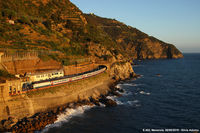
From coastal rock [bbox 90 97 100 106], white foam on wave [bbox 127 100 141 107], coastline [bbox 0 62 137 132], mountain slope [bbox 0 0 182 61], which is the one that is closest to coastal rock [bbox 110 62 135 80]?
mountain slope [bbox 0 0 182 61]

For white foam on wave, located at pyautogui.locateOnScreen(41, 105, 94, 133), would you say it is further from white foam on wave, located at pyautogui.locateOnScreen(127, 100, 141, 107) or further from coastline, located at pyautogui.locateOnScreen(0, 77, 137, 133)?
white foam on wave, located at pyautogui.locateOnScreen(127, 100, 141, 107)

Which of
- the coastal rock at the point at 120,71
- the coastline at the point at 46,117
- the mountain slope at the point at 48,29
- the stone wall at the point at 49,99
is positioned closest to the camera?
the coastline at the point at 46,117

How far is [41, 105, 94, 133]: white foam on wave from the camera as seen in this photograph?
43.1 m

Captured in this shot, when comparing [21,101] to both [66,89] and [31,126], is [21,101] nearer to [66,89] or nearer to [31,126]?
[31,126]

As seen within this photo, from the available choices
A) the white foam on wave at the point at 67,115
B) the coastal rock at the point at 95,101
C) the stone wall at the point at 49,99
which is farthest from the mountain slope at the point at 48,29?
the white foam on wave at the point at 67,115

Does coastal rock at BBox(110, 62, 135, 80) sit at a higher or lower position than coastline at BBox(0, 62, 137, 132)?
higher

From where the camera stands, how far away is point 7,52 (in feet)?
200

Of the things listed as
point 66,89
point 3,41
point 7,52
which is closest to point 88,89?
point 66,89

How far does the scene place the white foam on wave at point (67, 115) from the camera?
4311 cm

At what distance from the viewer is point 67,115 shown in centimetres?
4909

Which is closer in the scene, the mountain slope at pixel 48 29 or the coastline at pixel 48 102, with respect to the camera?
the coastline at pixel 48 102

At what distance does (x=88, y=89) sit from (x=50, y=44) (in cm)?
3803

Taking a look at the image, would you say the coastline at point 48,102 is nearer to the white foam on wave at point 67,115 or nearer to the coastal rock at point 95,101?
the coastal rock at point 95,101

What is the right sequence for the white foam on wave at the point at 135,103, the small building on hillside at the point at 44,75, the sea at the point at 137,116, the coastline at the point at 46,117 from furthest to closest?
the white foam on wave at the point at 135,103 → the small building on hillside at the point at 44,75 → the sea at the point at 137,116 → the coastline at the point at 46,117
